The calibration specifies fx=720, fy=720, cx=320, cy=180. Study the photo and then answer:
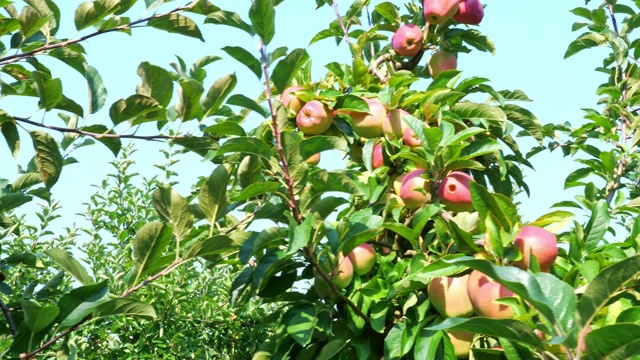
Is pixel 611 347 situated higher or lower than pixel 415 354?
higher

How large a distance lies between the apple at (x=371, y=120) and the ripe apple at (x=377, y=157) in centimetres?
4

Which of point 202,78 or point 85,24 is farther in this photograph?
point 202,78

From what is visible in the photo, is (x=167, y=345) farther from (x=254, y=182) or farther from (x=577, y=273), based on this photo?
(x=577, y=273)

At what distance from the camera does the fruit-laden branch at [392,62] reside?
252 centimetres

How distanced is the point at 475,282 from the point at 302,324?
1.55 ft

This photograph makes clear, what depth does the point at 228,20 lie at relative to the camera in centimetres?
164

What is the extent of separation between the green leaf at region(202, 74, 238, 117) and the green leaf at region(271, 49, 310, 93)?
0.11m

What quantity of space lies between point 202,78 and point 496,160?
95cm

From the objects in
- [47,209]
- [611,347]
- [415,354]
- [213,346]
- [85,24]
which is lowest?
[213,346]

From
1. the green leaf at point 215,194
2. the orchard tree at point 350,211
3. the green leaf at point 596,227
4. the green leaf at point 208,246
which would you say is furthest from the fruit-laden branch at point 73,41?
the green leaf at point 596,227

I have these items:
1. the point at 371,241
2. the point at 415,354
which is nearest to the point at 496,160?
the point at 371,241

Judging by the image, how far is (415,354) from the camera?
1.69 meters

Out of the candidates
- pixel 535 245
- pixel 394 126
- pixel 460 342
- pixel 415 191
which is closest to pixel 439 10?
pixel 394 126

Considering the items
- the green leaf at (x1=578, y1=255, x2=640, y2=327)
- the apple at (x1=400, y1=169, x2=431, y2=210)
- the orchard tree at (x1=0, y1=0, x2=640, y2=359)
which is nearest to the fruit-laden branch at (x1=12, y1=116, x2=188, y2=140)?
the orchard tree at (x1=0, y1=0, x2=640, y2=359)
